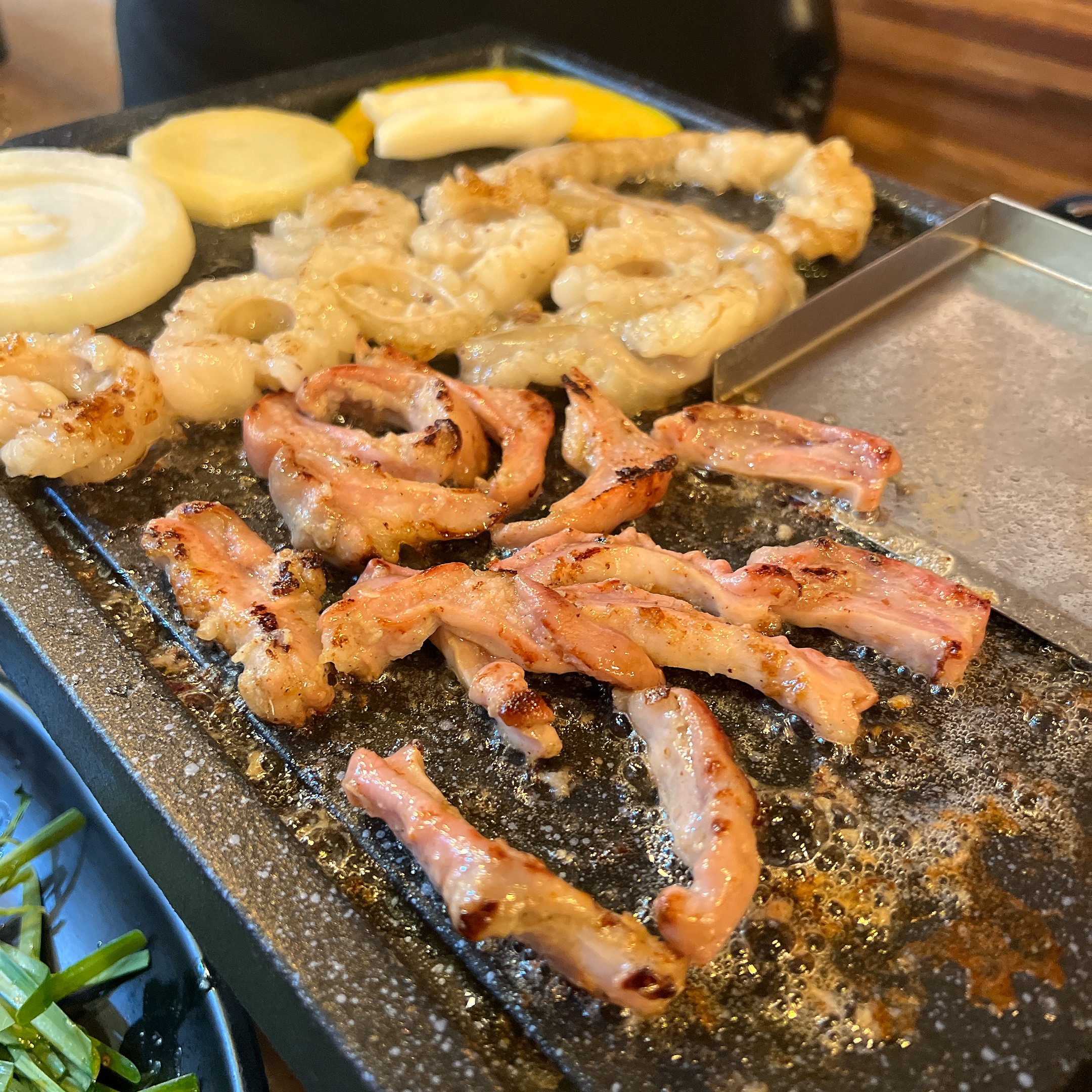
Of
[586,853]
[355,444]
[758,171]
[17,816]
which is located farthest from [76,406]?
[758,171]

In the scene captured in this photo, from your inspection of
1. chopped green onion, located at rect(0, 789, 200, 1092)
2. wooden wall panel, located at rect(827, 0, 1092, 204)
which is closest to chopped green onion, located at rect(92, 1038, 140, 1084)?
chopped green onion, located at rect(0, 789, 200, 1092)

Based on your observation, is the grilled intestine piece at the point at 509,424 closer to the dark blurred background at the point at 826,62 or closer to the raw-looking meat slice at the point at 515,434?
the raw-looking meat slice at the point at 515,434

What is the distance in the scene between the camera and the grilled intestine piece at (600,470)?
1.89 metres

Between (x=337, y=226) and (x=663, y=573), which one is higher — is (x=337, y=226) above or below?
above

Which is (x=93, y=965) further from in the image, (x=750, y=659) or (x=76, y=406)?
(x=750, y=659)

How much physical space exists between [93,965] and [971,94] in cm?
550

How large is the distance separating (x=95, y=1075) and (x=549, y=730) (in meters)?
0.93

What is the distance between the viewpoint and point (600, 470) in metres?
1.97

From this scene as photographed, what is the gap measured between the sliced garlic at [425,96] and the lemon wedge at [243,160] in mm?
174

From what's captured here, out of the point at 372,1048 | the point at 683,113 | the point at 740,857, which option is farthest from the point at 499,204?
the point at 372,1048

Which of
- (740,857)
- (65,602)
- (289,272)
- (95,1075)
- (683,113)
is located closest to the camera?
(740,857)

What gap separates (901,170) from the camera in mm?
5492

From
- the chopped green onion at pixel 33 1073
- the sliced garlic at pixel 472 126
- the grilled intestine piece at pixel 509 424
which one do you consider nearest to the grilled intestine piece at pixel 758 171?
the sliced garlic at pixel 472 126

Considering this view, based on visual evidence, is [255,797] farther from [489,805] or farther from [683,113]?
[683,113]
